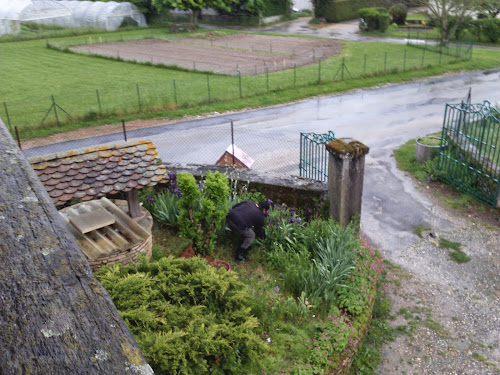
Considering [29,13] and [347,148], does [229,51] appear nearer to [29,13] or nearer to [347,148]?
[29,13]

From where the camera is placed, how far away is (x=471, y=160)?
42.4 feet

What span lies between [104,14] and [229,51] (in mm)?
16835

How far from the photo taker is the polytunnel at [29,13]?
1705 inches

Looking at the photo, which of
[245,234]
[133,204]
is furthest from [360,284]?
[133,204]

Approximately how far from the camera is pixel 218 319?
607 centimetres

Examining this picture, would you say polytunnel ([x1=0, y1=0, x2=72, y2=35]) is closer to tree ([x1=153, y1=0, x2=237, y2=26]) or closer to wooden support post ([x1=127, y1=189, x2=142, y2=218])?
tree ([x1=153, y1=0, x2=237, y2=26])

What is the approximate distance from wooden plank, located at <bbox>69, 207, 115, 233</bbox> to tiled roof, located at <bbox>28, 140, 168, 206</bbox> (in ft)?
0.95

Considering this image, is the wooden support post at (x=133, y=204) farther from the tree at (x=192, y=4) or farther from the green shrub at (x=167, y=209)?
the tree at (x=192, y=4)

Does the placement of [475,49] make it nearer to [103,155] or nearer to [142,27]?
[142,27]

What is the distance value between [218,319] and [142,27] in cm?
4859

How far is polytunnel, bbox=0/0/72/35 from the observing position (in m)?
43.3

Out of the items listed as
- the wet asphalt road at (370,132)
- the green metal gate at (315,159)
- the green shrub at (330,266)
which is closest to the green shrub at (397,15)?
the wet asphalt road at (370,132)

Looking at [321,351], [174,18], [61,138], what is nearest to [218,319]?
[321,351]

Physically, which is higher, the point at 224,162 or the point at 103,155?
the point at 103,155
